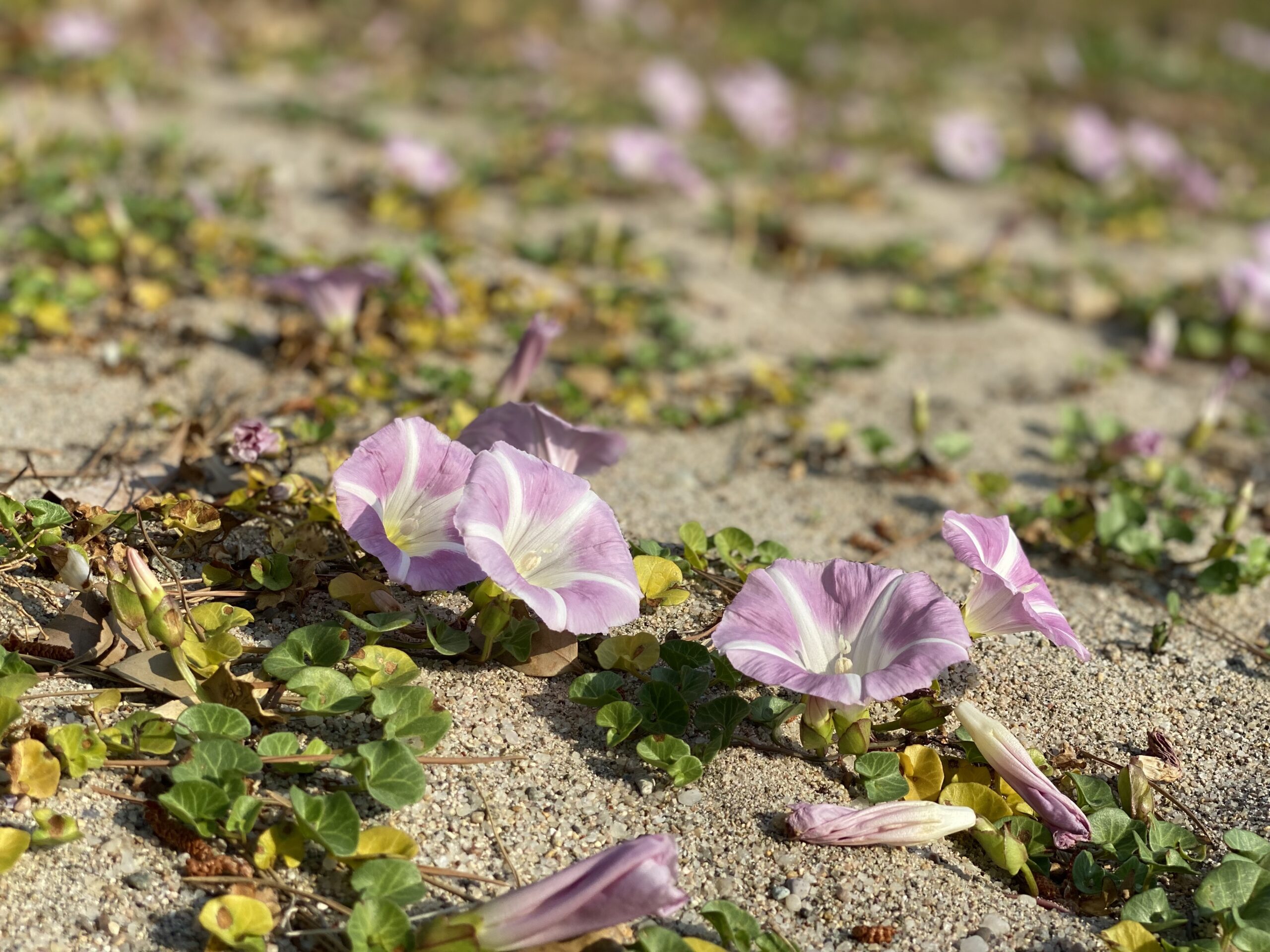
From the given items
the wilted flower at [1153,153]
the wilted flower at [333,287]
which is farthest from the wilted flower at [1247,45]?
the wilted flower at [333,287]

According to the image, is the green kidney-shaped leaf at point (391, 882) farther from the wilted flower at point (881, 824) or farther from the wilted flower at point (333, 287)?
the wilted flower at point (333, 287)

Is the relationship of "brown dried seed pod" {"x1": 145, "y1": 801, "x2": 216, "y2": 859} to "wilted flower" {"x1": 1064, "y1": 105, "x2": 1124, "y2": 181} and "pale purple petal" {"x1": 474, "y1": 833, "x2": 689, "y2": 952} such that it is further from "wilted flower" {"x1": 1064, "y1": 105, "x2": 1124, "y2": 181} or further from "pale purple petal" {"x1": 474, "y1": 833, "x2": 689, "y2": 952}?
"wilted flower" {"x1": 1064, "y1": 105, "x2": 1124, "y2": 181}

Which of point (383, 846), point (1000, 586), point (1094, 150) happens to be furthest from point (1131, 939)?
point (1094, 150)

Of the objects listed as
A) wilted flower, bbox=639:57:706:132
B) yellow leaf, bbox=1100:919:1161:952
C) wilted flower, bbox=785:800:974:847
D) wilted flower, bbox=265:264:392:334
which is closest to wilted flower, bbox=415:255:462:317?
wilted flower, bbox=265:264:392:334

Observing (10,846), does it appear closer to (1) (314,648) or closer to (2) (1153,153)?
(1) (314,648)

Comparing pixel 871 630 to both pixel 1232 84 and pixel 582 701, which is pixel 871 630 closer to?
pixel 582 701

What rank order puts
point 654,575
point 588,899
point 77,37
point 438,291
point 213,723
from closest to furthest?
point 588,899 < point 213,723 < point 654,575 < point 438,291 < point 77,37

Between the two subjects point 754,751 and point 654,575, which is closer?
point 754,751
